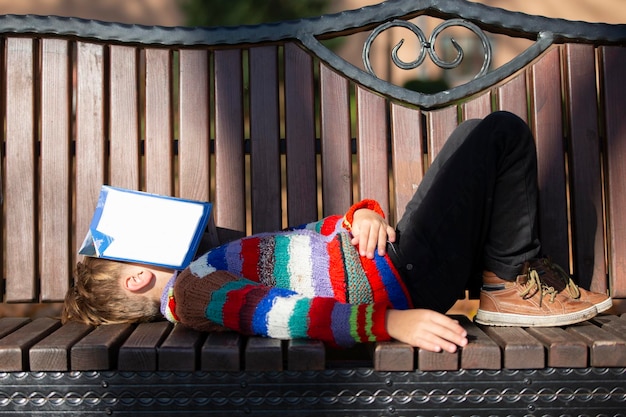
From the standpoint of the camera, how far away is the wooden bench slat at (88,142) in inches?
97.5

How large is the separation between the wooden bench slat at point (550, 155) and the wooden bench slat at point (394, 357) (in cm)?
97

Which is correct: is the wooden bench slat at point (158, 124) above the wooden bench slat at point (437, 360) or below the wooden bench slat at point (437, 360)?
above

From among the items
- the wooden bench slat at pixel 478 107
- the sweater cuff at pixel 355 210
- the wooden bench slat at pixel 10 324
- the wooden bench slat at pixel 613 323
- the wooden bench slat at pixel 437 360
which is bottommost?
the wooden bench slat at pixel 437 360

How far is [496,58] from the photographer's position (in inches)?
230

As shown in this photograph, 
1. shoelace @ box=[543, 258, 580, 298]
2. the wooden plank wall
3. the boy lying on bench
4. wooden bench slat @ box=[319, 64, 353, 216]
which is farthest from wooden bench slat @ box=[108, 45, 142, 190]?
shoelace @ box=[543, 258, 580, 298]

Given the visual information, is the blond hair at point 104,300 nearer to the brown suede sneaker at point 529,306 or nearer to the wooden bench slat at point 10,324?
the wooden bench slat at point 10,324

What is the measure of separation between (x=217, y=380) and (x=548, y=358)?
2.61 feet

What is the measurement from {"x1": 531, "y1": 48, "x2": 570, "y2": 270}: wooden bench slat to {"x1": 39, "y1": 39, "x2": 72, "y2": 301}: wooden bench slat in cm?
163

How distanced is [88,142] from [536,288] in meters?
1.54

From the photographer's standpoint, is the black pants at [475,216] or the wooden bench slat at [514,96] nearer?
the black pants at [475,216]

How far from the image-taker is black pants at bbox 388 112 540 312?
6.89 ft

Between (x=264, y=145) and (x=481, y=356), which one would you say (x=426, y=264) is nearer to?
(x=481, y=356)

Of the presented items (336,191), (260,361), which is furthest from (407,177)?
(260,361)

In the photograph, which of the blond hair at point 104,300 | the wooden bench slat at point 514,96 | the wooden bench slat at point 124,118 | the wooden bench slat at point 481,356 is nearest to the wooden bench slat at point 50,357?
the blond hair at point 104,300
